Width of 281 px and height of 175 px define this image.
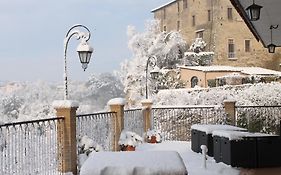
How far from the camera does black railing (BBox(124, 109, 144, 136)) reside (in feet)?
40.9

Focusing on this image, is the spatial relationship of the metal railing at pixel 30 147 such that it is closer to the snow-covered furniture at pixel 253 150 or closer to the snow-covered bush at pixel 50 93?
the snow-covered furniture at pixel 253 150

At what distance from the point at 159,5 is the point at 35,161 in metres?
54.0

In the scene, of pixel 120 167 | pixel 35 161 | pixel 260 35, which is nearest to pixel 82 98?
pixel 260 35

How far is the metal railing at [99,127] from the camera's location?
925 cm

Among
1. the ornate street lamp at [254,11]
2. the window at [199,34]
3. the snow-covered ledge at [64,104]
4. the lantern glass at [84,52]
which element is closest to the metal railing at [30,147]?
the snow-covered ledge at [64,104]

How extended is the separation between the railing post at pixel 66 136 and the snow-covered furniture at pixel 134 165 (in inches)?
164

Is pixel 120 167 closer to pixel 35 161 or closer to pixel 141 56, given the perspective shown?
pixel 35 161

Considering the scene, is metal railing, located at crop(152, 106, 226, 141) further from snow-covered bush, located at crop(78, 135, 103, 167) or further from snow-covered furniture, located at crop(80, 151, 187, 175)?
snow-covered furniture, located at crop(80, 151, 187, 175)

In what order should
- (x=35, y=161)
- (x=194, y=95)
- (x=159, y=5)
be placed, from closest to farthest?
(x=35, y=161) < (x=194, y=95) < (x=159, y=5)

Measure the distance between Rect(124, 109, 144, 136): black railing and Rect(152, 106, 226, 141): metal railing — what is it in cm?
165

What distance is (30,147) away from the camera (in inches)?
309

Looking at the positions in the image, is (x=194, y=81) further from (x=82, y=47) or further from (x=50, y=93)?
(x=82, y=47)

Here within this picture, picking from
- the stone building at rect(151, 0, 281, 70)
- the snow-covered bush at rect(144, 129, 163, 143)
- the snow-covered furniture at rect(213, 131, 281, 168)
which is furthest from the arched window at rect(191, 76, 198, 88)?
the snow-covered furniture at rect(213, 131, 281, 168)

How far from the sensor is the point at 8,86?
170ft
